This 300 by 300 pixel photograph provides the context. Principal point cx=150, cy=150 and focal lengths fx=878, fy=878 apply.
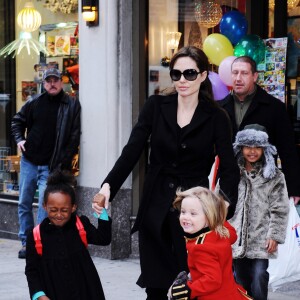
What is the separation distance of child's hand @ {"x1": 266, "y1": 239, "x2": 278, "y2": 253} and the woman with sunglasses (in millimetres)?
Result: 959

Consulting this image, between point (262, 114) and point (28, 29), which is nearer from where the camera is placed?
point (262, 114)

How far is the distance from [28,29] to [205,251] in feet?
22.4

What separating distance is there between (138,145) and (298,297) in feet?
9.44

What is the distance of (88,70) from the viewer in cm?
922

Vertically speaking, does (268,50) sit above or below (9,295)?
above

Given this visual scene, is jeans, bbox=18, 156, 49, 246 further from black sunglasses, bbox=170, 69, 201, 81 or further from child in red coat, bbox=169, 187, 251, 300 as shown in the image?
child in red coat, bbox=169, 187, 251, 300

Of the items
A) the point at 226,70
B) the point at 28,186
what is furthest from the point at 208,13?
the point at 28,186

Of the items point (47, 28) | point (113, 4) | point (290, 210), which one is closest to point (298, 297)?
point (290, 210)

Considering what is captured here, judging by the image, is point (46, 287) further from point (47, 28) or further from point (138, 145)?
point (47, 28)

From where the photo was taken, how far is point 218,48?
7840 mm

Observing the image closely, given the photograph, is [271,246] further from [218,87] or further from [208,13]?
[208,13]

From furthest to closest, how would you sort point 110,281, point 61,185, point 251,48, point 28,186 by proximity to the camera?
point 28,186, point 110,281, point 251,48, point 61,185

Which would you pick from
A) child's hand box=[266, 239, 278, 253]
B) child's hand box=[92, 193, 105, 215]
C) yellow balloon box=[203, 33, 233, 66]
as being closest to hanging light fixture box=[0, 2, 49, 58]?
yellow balloon box=[203, 33, 233, 66]

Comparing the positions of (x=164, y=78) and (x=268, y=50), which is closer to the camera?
(x=268, y=50)
